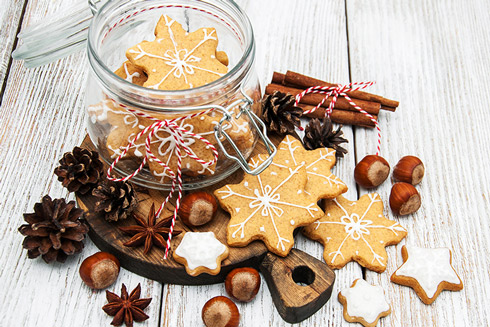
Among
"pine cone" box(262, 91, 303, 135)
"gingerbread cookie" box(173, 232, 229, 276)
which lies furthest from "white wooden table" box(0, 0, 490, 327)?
"pine cone" box(262, 91, 303, 135)

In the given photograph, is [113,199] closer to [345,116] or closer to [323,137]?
[323,137]

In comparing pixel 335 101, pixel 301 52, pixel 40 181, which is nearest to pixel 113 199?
pixel 40 181

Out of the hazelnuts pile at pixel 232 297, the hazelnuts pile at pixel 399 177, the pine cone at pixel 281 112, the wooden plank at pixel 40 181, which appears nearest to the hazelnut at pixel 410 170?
the hazelnuts pile at pixel 399 177

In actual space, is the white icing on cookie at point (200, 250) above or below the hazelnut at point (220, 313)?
above

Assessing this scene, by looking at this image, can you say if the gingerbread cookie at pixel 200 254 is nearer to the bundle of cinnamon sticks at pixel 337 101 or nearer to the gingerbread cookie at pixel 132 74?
the gingerbread cookie at pixel 132 74

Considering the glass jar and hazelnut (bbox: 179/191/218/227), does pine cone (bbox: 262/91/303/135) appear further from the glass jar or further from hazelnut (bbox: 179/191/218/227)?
hazelnut (bbox: 179/191/218/227)

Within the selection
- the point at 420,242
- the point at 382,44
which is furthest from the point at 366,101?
the point at 420,242
